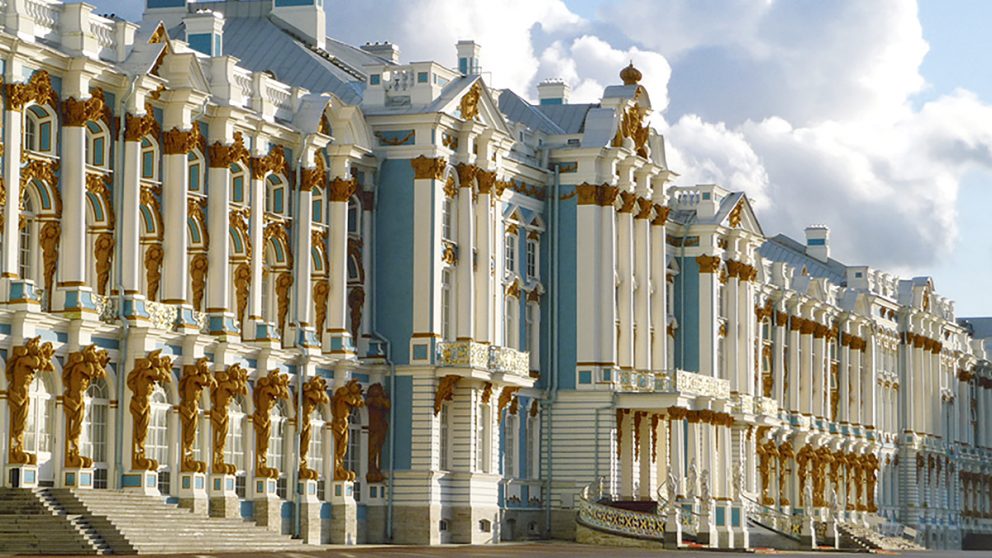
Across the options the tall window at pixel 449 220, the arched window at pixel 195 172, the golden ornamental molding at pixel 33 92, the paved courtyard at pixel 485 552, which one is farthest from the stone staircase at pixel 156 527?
the tall window at pixel 449 220

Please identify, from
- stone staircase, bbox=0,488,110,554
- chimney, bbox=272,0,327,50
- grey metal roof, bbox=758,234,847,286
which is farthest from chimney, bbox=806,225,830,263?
stone staircase, bbox=0,488,110,554

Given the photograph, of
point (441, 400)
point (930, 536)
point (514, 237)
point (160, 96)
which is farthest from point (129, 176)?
point (930, 536)

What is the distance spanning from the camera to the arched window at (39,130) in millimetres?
46281

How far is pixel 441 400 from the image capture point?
5900 cm

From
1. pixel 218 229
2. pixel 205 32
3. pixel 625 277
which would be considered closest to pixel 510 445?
pixel 625 277

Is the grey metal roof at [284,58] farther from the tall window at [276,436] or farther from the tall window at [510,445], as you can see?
the tall window at [510,445]

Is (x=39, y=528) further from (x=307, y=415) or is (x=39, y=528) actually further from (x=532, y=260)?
(x=532, y=260)

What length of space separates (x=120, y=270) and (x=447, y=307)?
45.6 feet

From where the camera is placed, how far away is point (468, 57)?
6762 cm

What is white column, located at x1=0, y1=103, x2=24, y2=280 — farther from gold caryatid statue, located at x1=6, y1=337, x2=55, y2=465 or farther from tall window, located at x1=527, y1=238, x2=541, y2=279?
tall window, located at x1=527, y1=238, x2=541, y2=279

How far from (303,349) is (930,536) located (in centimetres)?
5693

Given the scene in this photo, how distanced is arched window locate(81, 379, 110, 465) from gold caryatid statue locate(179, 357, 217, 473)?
2.48 m

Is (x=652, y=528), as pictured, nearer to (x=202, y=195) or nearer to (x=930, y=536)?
(x=202, y=195)

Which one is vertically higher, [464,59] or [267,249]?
[464,59]
